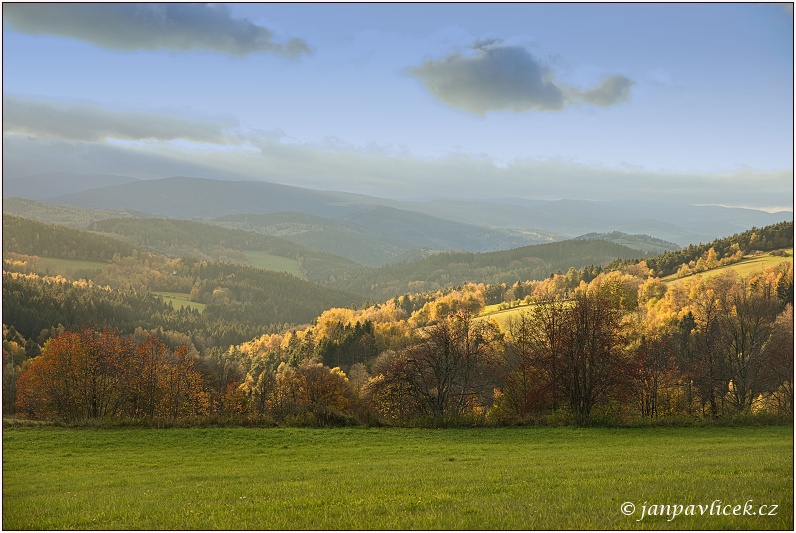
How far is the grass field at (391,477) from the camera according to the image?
32.7 feet

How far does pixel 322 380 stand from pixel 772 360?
3843 cm

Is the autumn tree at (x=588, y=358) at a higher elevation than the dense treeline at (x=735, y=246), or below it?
below

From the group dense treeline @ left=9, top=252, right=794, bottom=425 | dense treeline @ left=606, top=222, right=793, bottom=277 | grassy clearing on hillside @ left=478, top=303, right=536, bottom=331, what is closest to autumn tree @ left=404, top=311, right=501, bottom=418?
dense treeline @ left=9, top=252, right=794, bottom=425

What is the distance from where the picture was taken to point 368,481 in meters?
14.0

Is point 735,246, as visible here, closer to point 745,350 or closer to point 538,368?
point 745,350

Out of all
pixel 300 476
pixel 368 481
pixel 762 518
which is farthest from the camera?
pixel 300 476

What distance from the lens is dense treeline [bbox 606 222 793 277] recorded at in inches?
4139

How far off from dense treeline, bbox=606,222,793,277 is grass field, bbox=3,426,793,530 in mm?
94720

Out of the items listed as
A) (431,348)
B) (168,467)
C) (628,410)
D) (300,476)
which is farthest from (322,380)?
(300,476)

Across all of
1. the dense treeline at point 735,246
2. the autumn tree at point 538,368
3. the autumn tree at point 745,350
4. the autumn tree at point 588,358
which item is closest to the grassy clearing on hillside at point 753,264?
the dense treeline at point 735,246

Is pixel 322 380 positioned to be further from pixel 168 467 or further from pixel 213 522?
pixel 213 522

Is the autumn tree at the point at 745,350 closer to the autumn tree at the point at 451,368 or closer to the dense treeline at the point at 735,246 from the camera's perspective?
the autumn tree at the point at 451,368

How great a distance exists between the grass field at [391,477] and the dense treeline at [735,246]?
94720 mm

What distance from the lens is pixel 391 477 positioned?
48.2ft
